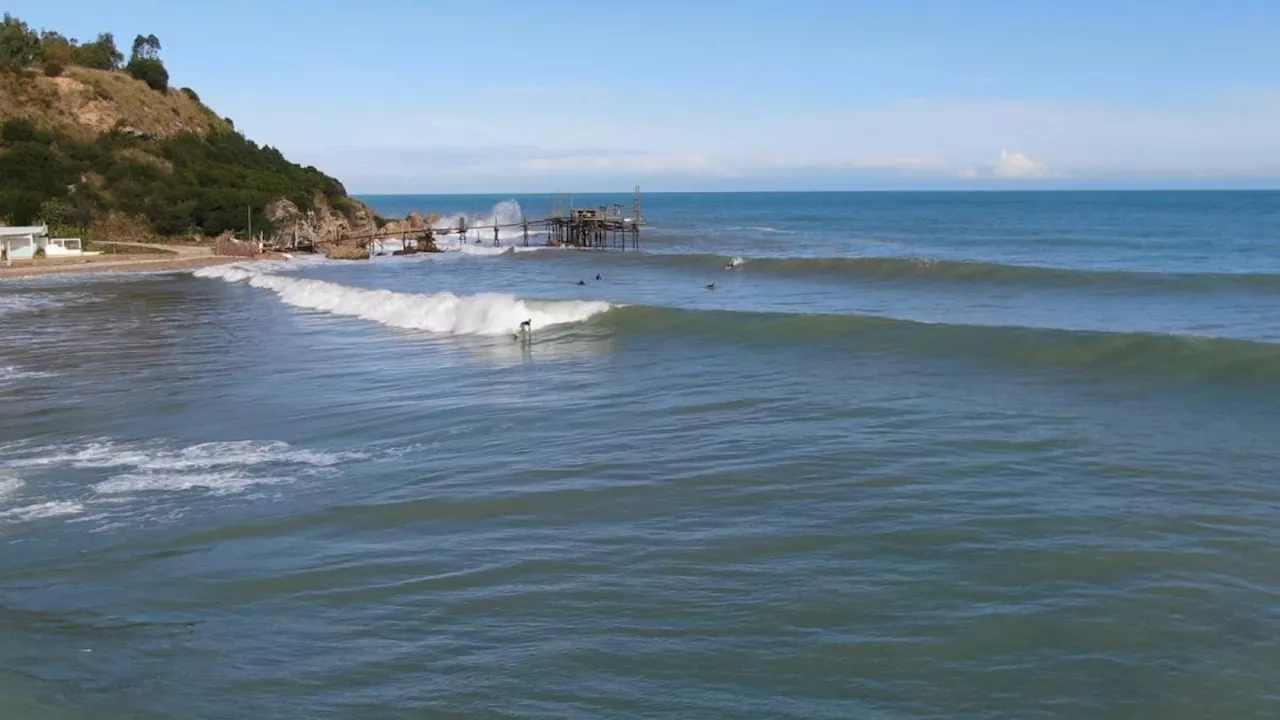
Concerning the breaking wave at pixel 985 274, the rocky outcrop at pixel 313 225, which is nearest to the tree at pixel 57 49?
the rocky outcrop at pixel 313 225

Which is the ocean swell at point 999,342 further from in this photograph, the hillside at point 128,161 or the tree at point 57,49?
the tree at point 57,49

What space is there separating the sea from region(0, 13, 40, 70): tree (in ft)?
211

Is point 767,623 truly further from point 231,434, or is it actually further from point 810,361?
point 810,361

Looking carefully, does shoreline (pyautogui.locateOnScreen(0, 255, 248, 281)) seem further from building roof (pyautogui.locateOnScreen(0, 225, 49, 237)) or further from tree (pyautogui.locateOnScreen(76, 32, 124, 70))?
tree (pyautogui.locateOnScreen(76, 32, 124, 70))

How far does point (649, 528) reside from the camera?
8.82 metres

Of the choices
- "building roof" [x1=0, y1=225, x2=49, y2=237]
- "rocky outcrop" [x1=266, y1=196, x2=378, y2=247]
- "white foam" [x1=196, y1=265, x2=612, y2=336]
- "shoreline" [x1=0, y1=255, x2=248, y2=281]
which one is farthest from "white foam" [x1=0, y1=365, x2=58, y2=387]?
"rocky outcrop" [x1=266, y1=196, x2=378, y2=247]

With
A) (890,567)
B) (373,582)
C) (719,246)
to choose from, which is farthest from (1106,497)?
(719,246)

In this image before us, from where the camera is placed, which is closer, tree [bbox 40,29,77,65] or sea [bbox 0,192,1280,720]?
sea [bbox 0,192,1280,720]

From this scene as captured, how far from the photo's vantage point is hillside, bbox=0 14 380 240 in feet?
201

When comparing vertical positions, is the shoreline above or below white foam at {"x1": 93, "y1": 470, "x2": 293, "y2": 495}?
above

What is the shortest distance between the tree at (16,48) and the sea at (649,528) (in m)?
64.4

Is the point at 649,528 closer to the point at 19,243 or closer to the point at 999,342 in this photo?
the point at 999,342

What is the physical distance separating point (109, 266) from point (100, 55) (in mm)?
44688

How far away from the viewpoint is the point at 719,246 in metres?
64.8
